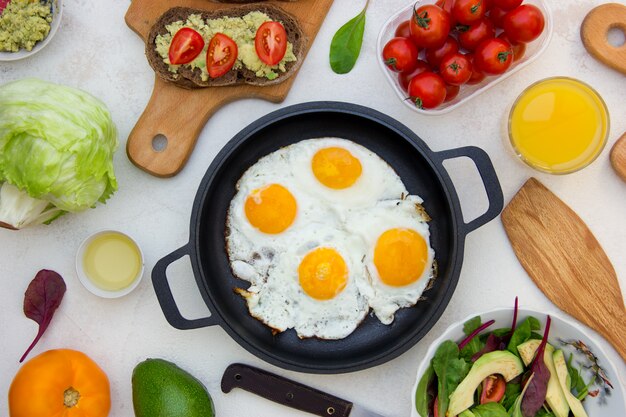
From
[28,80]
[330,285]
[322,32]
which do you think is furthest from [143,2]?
[330,285]

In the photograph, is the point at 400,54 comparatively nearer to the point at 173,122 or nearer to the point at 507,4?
the point at 507,4

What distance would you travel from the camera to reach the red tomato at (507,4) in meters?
2.73

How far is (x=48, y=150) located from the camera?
2.63 meters

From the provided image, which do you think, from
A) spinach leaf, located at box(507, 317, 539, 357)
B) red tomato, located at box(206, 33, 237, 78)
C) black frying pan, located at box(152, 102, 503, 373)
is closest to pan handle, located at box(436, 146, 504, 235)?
black frying pan, located at box(152, 102, 503, 373)

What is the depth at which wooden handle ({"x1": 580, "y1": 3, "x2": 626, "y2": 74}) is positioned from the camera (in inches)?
114

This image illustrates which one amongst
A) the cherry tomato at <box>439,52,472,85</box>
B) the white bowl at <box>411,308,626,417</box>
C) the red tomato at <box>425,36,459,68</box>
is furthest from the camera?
the red tomato at <box>425,36,459,68</box>

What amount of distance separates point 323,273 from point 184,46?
1128 millimetres

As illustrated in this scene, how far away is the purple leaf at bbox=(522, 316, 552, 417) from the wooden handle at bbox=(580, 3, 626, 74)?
1199 mm

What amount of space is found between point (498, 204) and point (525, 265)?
418 millimetres

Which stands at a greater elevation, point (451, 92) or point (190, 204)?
point (451, 92)

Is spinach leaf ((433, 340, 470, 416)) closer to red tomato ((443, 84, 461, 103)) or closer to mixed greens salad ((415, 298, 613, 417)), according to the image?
mixed greens salad ((415, 298, 613, 417))

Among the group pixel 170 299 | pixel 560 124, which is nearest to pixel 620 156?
pixel 560 124

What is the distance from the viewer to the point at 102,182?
9.30 ft

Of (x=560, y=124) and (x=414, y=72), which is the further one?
(x=414, y=72)
